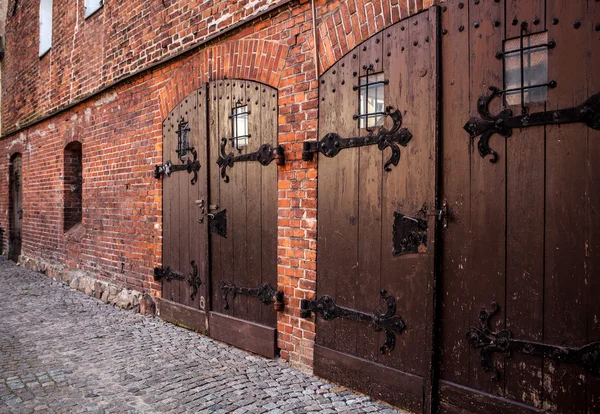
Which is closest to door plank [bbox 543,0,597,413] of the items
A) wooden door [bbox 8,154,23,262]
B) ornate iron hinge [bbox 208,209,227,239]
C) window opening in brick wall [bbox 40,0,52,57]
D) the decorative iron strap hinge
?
ornate iron hinge [bbox 208,209,227,239]

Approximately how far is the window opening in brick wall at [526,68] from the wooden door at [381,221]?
0.43 metres

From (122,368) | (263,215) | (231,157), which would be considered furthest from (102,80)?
(122,368)

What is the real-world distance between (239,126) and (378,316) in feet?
7.37

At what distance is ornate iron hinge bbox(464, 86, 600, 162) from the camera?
2207 millimetres

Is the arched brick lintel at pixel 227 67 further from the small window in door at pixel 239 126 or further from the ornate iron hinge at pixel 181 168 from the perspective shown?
the ornate iron hinge at pixel 181 168

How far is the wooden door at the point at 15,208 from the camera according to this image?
410 inches

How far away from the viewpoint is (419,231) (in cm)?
286

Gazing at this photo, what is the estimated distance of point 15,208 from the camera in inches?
423

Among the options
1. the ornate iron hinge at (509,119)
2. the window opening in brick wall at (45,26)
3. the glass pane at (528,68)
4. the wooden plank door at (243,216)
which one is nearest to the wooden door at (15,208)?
the window opening in brick wall at (45,26)

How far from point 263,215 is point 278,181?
37 centimetres

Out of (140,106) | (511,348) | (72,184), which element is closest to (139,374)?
(511,348)

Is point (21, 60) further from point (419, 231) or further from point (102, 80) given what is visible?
point (419, 231)

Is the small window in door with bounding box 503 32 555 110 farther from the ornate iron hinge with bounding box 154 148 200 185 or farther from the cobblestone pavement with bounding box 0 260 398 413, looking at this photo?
the ornate iron hinge with bounding box 154 148 200 185

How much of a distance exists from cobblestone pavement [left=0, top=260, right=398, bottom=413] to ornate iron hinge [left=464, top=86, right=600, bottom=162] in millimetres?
1897
